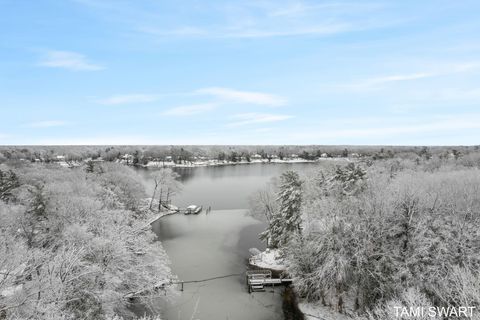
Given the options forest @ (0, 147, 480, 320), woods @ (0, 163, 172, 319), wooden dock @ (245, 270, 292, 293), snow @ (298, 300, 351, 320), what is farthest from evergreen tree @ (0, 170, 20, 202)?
snow @ (298, 300, 351, 320)

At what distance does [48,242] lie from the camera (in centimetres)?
2364

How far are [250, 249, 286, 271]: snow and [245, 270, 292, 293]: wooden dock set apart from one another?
2.06m

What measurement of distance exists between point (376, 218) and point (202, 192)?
52.3 meters

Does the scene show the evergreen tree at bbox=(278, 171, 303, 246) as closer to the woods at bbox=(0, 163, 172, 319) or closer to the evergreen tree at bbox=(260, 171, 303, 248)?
the evergreen tree at bbox=(260, 171, 303, 248)

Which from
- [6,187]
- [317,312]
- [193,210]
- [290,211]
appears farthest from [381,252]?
[6,187]

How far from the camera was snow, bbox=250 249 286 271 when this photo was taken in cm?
2850

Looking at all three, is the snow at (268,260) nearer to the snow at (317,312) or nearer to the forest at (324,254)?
the forest at (324,254)

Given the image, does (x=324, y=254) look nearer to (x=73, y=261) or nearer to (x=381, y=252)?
(x=381, y=252)

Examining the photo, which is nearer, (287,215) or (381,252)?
(381,252)

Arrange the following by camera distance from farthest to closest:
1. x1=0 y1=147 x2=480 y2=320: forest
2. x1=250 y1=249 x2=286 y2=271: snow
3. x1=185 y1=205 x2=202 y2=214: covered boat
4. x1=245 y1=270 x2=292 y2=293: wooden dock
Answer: x1=185 y1=205 x2=202 y2=214: covered boat → x1=250 y1=249 x2=286 y2=271: snow → x1=245 y1=270 x2=292 y2=293: wooden dock → x1=0 y1=147 x2=480 y2=320: forest

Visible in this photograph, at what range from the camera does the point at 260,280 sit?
2517 cm

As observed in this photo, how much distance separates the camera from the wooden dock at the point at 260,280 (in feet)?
81.3

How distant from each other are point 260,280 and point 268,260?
16.2ft

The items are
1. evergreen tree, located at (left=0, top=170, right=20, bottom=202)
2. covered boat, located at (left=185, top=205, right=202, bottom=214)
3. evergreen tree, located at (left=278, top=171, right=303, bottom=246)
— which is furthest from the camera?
covered boat, located at (left=185, top=205, right=202, bottom=214)
